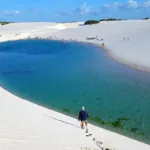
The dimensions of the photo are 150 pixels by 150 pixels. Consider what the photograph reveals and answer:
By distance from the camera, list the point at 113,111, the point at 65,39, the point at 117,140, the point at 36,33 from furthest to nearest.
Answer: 1. the point at 36,33
2. the point at 65,39
3. the point at 113,111
4. the point at 117,140

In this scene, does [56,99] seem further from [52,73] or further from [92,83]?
[52,73]

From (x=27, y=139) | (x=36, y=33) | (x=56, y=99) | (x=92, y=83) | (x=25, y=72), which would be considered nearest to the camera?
(x=27, y=139)

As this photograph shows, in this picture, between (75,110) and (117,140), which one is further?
(75,110)

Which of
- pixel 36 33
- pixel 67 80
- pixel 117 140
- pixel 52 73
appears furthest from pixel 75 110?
pixel 36 33

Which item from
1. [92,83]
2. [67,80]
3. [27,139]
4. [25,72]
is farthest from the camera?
[25,72]

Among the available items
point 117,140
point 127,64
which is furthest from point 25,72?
point 117,140

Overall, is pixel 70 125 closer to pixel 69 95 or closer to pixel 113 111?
pixel 113 111
